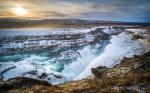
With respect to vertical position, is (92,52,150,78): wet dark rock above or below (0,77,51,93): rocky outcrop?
above

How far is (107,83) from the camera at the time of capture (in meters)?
6.40

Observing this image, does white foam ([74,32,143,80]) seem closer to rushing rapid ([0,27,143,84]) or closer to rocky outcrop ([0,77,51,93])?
rushing rapid ([0,27,143,84])

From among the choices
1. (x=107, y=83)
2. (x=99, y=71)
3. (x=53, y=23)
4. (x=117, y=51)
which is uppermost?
(x=53, y=23)

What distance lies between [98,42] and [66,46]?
2.42ft

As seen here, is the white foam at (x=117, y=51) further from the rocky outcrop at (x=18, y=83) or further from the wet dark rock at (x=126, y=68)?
the rocky outcrop at (x=18, y=83)

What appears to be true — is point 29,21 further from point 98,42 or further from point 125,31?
point 125,31

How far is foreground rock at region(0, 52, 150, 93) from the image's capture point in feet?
20.2

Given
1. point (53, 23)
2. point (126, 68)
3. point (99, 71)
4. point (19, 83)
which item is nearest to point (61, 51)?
point (53, 23)

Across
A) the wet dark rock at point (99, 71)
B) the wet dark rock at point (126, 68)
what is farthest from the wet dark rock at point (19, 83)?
the wet dark rock at point (126, 68)

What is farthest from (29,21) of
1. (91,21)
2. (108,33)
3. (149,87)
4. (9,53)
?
(149,87)

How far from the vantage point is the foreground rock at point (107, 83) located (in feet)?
20.2

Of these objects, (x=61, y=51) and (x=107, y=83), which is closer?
(x=107, y=83)

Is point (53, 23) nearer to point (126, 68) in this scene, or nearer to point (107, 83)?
point (107, 83)

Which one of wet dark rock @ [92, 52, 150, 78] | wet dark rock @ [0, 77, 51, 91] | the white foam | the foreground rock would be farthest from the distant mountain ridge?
wet dark rock @ [0, 77, 51, 91]
